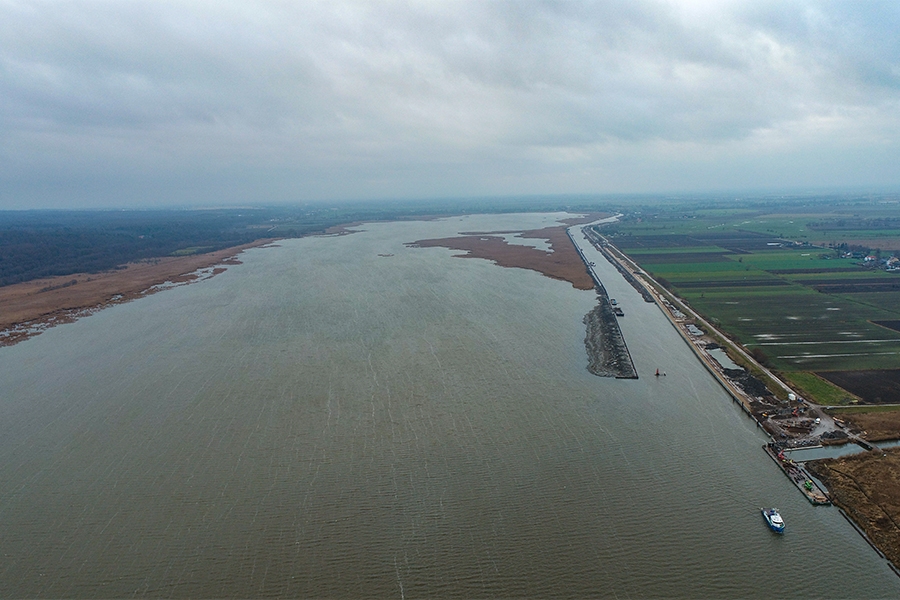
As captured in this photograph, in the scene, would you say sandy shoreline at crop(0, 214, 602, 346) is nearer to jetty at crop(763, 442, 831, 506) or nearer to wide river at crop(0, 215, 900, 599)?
wide river at crop(0, 215, 900, 599)

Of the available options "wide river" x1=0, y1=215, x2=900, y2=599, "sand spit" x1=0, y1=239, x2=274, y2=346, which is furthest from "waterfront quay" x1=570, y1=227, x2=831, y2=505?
"sand spit" x1=0, y1=239, x2=274, y2=346

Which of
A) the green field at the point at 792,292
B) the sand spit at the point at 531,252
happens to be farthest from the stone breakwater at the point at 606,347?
the sand spit at the point at 531,252

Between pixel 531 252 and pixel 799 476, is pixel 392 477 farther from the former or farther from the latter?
pixel 531 252

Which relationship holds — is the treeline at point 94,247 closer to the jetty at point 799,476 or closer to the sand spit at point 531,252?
the sand spit at point 531,252

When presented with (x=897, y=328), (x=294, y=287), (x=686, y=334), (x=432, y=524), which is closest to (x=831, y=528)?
(x=432, y=524)

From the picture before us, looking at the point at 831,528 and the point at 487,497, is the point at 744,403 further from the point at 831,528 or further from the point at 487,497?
the point at 487,497
